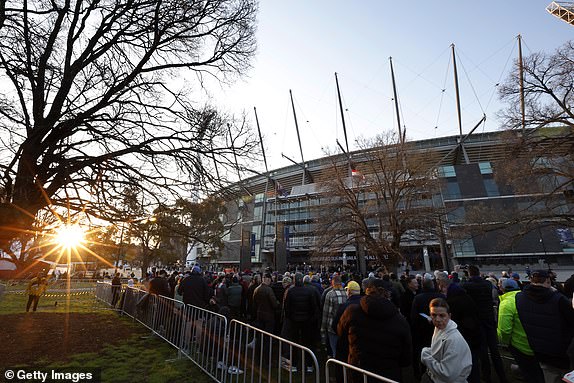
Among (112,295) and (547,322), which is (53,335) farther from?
(547,322)

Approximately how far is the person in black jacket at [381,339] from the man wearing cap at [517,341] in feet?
6.20

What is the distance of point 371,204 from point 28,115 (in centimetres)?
2175

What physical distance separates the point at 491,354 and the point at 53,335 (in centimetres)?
997

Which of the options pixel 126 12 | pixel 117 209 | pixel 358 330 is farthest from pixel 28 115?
pixel 358 330

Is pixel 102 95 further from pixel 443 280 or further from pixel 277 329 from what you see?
pixel 443 280

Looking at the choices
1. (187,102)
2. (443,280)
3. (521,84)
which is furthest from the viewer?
(521,84)

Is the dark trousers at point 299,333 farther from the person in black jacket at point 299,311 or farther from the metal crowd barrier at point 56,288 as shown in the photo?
the metal crowd barrier at point 56,288

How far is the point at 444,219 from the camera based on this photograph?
884 inches

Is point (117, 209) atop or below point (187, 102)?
below

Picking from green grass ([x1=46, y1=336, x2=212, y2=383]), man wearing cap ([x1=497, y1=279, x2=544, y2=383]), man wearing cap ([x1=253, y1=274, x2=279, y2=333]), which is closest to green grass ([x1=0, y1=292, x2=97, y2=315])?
green grass ([x1=46, y1=336, x2=212, y2=383])

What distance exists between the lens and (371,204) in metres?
23.6

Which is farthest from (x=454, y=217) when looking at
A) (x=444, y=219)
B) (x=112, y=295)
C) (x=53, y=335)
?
(x=53, y=335)

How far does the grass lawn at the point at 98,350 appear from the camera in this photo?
5.03 meters

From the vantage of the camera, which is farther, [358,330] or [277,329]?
[277,329]
